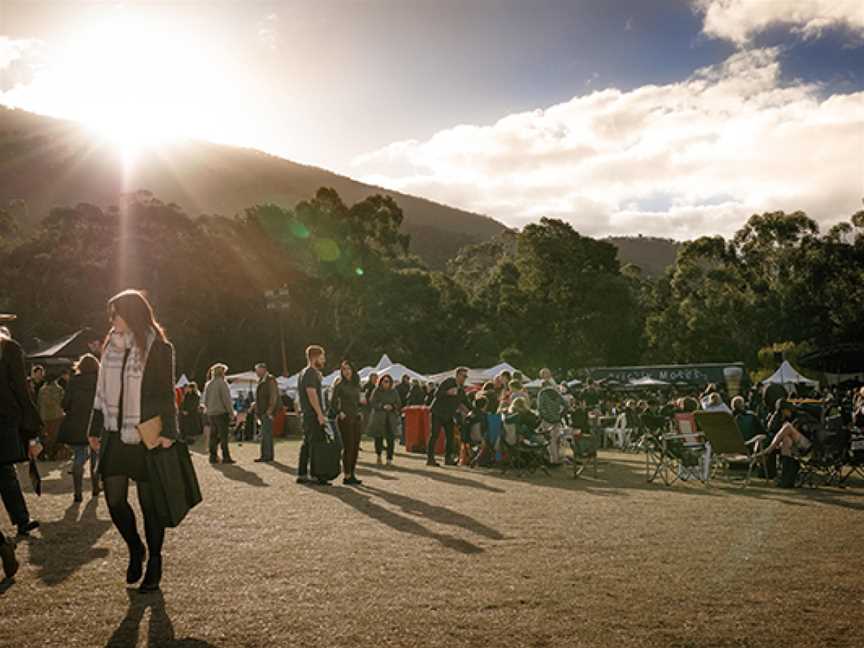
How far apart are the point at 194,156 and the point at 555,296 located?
2903 inches

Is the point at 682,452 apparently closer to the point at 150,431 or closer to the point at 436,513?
the point at 436,513

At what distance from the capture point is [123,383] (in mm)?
5051

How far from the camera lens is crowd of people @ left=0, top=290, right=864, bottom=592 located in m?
5.07

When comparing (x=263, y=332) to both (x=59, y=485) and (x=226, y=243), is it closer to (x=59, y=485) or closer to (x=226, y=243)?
(x=226, y=243)

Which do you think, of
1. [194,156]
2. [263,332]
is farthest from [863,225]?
[194,156]

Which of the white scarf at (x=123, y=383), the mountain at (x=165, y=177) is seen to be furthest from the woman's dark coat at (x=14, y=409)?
the mountain at (x=165, y=177)

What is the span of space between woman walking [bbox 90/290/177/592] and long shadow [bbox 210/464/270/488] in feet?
22.5

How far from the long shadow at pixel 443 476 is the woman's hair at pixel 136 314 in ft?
22.3

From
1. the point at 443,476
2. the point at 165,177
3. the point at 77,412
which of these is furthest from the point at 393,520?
the point at 165,177

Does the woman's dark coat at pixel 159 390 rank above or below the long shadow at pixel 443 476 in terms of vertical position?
above

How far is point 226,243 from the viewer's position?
5766 cm

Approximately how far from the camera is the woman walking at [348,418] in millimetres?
11938

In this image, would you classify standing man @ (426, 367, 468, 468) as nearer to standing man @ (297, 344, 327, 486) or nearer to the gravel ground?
standing man @ (297, 344, 327, 486)

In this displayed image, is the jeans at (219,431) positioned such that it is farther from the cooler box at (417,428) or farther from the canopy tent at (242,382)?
the canopy tent at (242,382)
